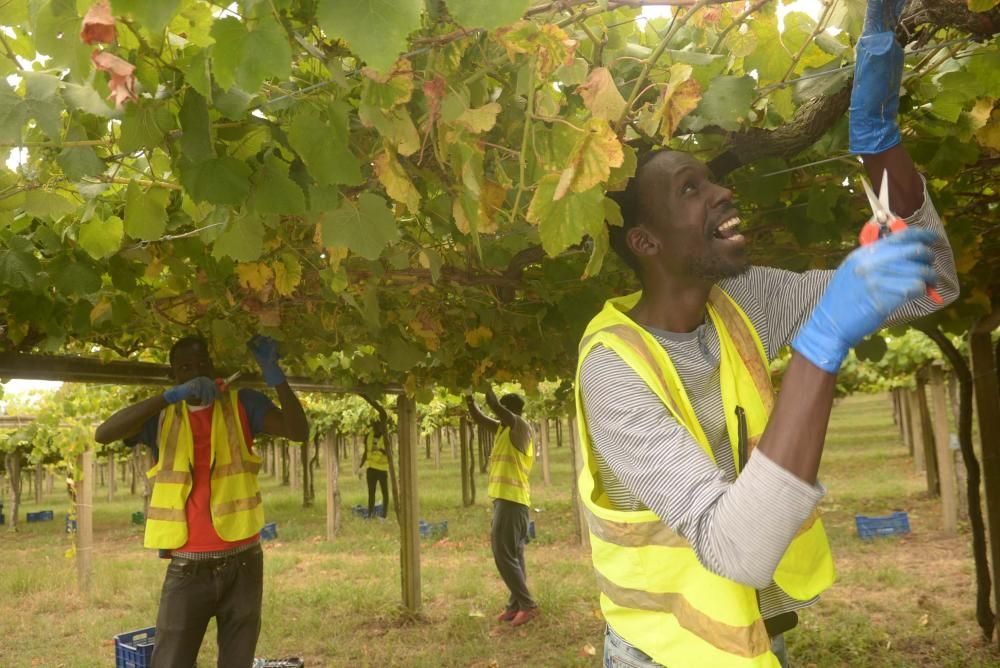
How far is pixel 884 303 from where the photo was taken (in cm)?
130

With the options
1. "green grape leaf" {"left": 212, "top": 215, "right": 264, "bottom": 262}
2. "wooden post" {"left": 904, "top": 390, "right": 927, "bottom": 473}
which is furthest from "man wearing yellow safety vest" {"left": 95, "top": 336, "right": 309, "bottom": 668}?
"wooden post" {"left": 904, "top": 390, "right": 927, "bottom": 473}

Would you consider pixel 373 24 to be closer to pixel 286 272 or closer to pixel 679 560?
pixel 679 560

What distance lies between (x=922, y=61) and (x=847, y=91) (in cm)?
29

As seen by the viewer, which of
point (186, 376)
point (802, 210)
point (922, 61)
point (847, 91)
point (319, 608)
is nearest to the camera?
point (847, 91)

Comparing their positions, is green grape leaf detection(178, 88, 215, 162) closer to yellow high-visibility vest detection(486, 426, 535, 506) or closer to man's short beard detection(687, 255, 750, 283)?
A: man's short beard detection(687, 255, 750, 283)

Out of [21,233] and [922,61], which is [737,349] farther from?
[21,233]

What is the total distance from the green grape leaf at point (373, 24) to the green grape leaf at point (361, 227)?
0.86 m

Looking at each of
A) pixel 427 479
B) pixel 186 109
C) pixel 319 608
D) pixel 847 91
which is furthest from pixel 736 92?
pixel 427 479

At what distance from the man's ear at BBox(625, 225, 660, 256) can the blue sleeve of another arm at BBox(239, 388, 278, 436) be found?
10.0 ft

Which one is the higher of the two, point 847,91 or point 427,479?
point 847,91

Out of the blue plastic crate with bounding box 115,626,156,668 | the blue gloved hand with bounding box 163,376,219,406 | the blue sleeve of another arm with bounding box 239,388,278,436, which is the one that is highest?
the blue gloved hand with bounding box 163,376,219,406

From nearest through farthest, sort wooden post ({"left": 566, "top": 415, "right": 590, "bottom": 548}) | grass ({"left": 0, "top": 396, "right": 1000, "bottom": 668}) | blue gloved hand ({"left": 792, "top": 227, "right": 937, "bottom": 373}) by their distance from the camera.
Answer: blue gloved hand ({"left": 792, "top": 227, "right": 937, "bottom": 373}), grass ({"left": 0, "top": 396, "right": 1000, "bottom": 668}), wooden post ({"left": 566, "top": 415, "right": 590, "bottom": 548})

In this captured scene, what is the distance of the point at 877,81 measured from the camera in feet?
4.97

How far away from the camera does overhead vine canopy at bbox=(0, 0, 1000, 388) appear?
1.37m
